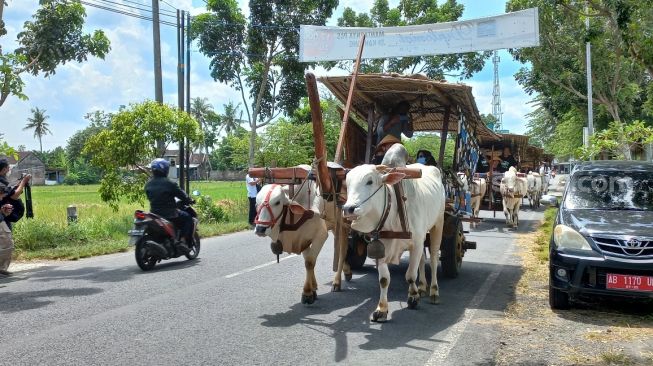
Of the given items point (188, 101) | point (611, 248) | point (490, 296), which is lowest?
point (490, 296)

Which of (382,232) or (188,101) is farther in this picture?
(188,101)

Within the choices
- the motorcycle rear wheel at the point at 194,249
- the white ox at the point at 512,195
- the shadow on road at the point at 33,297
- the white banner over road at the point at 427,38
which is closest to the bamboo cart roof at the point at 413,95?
the motorcycle rear wheel at the point at 194,249

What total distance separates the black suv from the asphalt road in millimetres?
934

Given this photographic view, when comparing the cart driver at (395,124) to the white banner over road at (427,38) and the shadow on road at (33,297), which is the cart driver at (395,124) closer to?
the shadow on road at (33,297)

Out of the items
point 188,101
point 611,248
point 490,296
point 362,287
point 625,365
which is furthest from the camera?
point 188,101

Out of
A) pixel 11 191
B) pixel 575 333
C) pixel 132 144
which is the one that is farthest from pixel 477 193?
pixel 11 191

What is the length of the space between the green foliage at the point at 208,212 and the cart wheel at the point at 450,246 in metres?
10.1

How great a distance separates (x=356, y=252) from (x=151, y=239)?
3414 millimetres

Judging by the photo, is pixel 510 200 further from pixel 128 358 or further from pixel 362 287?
pixel 128 358

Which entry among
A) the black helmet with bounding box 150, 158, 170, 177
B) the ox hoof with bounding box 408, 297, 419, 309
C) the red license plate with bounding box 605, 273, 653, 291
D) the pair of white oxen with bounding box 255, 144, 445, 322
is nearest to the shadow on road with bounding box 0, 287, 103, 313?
the black helmet with bounding box 150, 158, 170, 177

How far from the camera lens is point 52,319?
6219 mm

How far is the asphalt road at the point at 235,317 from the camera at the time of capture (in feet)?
16.5

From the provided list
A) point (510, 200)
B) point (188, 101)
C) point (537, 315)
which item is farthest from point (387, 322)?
point (188, 101)

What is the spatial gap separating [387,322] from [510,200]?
10475 mm
